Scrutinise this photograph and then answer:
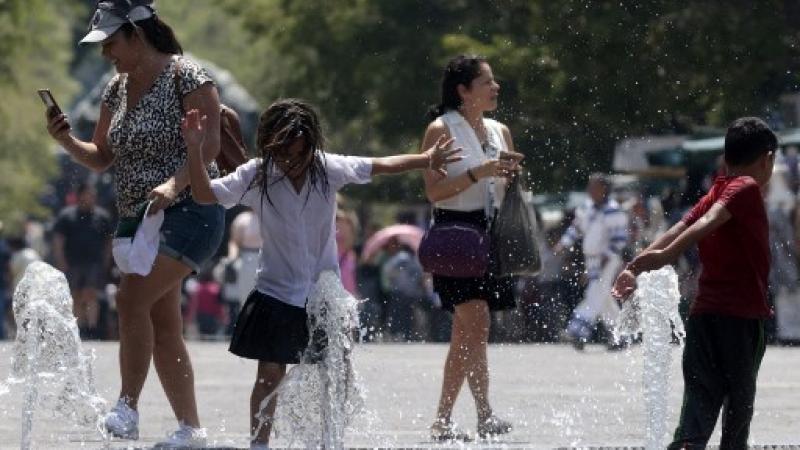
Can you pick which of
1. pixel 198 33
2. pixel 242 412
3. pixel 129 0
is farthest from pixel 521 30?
pixel 198 33

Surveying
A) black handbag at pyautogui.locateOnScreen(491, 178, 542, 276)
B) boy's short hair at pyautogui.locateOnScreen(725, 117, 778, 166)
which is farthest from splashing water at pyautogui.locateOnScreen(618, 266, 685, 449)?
black handbag at pyautogui.locateOnScreen(491, 178, 542, 276)

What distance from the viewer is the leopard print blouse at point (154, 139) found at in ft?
30.1

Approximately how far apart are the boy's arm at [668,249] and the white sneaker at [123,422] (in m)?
2.21

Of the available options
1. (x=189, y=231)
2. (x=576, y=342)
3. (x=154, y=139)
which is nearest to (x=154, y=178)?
(x=154, y=139)

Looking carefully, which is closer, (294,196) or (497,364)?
(294,196)

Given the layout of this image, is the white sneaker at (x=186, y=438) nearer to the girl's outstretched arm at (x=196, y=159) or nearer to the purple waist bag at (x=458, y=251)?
the girl's outstretched arm at (x=196, y=159)

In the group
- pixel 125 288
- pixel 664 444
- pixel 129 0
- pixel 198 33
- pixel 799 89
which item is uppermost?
pixel 198 33

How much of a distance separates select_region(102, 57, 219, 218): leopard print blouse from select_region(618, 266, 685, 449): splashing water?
1783mm

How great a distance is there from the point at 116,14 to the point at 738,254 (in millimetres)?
2708

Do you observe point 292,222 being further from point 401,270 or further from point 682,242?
point 401,270

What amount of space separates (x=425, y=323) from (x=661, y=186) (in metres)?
4.27

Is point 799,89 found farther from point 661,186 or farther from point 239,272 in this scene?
point 239,272

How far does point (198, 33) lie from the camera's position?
7706cm

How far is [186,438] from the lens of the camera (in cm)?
914
